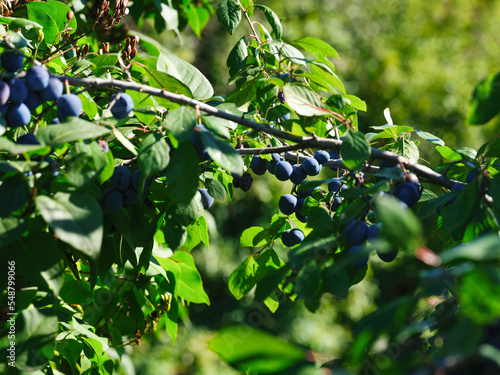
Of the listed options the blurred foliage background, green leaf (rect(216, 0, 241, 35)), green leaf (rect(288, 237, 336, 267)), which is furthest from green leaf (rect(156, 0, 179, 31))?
the blurred foliage background

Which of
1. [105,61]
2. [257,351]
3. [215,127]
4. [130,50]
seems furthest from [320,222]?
[130,50]

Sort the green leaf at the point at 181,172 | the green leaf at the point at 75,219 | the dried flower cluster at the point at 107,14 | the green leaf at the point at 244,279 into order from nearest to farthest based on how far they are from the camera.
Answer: the green leaf at the point at 75,219, the green leaf at the point at 181,172, the green leaf at the point at 244,279, the dried flower cluster at the point at 107,14

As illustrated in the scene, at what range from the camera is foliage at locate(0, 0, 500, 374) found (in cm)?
39

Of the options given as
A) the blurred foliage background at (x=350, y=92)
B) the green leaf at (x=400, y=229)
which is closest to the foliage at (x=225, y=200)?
the green leaf at (x=400, y=229)

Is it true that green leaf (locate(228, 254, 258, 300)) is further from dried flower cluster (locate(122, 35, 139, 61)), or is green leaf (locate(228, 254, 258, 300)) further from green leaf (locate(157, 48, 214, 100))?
dried flower cluster (locate(122, 35, 139, 61))

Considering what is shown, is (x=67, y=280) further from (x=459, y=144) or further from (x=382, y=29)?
(x=382, y=29)

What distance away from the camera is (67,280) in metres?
0.92

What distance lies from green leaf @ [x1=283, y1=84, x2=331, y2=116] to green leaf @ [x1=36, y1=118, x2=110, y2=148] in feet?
0.87

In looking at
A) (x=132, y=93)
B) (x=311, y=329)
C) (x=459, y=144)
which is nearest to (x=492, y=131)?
(x=459, y=144)

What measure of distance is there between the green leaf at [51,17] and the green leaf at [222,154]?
1.75 ft

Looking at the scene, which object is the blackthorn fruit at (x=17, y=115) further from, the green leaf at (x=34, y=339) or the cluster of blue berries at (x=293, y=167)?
the cluster of blue berries at (x=293, y=167)

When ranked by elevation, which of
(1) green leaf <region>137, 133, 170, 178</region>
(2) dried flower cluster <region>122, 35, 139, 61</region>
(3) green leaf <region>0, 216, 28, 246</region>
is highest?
(1) green leaf <region>137, 133, 170, 178</region>

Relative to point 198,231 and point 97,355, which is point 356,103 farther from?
point 97,355

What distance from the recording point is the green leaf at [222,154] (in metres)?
0.58
